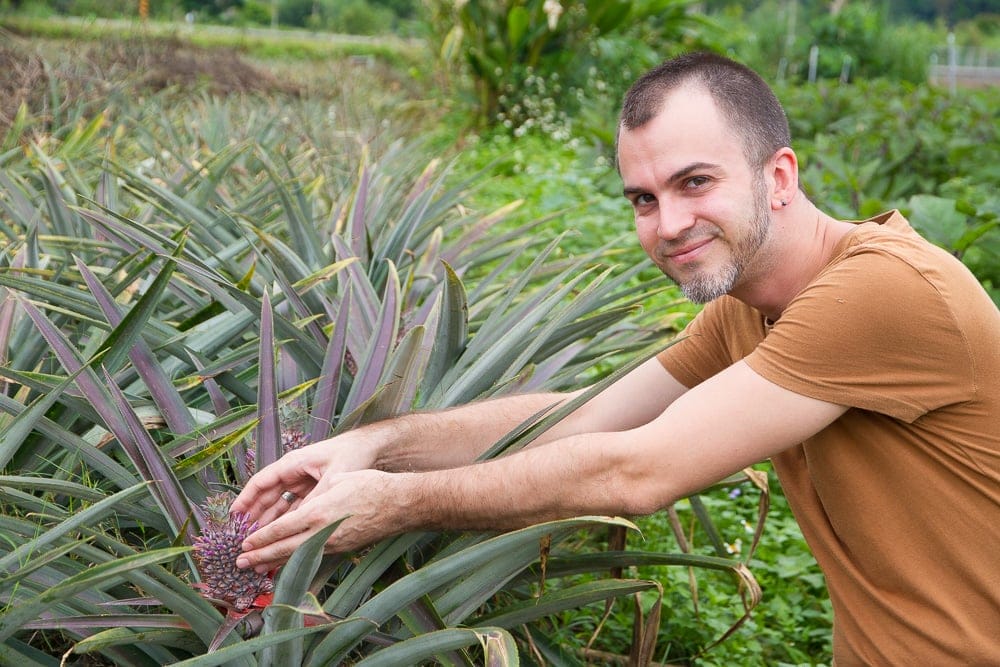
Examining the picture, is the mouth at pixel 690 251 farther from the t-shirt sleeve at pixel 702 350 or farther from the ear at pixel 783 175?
the t-shirt sleeve at pixel 702 350

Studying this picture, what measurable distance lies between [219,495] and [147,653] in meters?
0.27

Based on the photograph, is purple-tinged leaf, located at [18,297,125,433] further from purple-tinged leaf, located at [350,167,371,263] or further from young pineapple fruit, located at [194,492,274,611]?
purple-tinged leaf, located at [350,167,371,263]

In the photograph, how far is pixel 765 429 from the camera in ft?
5.39

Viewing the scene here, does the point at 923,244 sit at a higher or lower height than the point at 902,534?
higher

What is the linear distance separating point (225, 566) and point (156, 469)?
20 centimetres

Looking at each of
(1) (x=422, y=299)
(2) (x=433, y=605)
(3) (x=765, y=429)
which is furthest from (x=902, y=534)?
(1) (x=422, y=299)

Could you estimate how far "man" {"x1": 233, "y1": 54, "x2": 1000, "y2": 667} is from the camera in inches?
64.1

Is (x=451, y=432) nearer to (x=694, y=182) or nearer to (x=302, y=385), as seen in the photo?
(x=302, y=385)

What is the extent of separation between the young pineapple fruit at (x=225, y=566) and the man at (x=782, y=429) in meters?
0.03

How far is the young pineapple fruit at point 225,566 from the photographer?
5.20ft

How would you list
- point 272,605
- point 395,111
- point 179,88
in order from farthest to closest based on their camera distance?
point 395,111 → point 179,88 → point 272,605

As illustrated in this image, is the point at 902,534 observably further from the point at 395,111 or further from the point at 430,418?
the point at 395,111

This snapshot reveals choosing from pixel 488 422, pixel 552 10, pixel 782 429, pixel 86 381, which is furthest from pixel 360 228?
pixel 552 10

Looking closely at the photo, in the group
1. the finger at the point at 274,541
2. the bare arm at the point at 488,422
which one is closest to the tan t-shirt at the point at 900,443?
the bare arm at the point at 488,422
